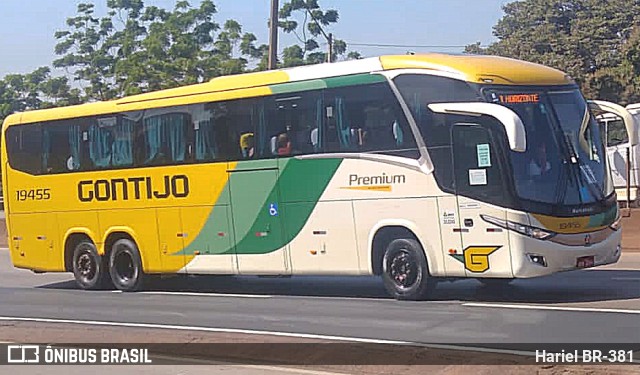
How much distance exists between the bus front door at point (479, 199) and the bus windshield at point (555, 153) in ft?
0.99

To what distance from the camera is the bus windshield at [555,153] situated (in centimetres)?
1424

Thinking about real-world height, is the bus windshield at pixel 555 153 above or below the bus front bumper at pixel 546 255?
above

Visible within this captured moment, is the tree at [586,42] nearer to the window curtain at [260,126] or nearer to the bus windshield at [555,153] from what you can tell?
the window curtain at [260,126]

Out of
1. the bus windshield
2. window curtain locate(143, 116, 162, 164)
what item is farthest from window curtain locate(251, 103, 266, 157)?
the bus windshield

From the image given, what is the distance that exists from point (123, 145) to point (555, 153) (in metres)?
8.41

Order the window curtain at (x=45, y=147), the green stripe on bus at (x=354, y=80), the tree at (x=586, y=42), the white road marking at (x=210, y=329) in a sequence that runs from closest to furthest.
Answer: the white road marking at (x=210, y=329), the green stripe on bus at (x=354, y=80), the window curtain at (x=45, y=147), the tree at (x=586, y=42)

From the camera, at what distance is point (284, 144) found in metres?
16.8

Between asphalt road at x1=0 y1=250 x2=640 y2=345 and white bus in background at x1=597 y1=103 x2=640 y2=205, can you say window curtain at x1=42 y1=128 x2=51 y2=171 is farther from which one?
white bus in background at x1=597 y1=103 x2=640 y2=205

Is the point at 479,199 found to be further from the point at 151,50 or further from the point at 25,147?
the point at 151,50

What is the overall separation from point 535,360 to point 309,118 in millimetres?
7418

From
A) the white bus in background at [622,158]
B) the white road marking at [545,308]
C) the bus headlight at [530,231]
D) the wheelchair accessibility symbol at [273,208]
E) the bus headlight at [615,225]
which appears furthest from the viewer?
the white bus in background at [622,158]

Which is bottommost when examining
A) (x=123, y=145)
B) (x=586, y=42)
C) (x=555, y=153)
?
(x=555, y=153)

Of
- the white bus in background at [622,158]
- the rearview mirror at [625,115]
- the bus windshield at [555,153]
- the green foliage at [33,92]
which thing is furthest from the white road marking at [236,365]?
the green foliage at [33,92]

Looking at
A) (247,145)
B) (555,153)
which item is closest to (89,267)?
(247,145)
